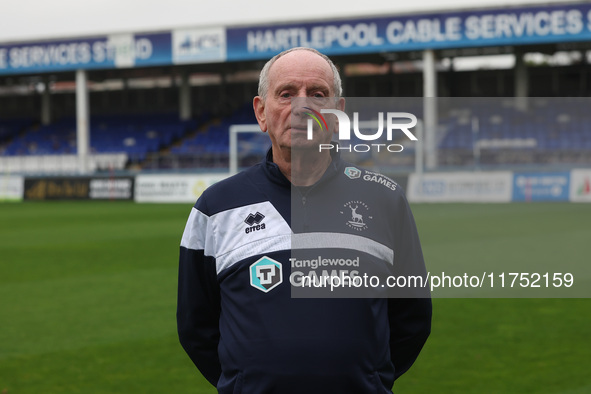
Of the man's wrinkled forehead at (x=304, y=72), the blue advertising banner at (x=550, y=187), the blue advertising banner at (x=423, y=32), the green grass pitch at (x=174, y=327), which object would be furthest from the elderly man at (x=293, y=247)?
the blue advertising banner at (x=423, y=32)

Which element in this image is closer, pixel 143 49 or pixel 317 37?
pixel 317 37

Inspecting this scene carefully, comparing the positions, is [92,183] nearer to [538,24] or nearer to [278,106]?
[538,24]

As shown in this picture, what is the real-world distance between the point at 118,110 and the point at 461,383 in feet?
137

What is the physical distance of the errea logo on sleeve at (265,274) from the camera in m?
2.39

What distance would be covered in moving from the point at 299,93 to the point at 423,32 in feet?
96.6

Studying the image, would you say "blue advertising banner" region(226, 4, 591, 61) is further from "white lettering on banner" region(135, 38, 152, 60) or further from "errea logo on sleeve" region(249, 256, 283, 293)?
"errea logo on sleeve" region(249, 256, 283, 293)

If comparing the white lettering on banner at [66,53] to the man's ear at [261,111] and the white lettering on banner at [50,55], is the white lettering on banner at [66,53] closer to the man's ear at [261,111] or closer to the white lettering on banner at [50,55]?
the white lettering on banner at [50,55]

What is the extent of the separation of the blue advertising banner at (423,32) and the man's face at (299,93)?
93.5 ft

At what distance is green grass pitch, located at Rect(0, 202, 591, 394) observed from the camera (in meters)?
3.80

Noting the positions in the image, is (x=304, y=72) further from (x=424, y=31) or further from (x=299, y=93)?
(x=424, y=31)

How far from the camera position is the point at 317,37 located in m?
32.2

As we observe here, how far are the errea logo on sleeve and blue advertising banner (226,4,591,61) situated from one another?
28.6m

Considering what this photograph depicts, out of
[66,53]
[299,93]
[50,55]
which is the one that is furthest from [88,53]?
[299,93]

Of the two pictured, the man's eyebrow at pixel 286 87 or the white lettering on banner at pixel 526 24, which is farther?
the white lettering on banner at pixel 526 24
